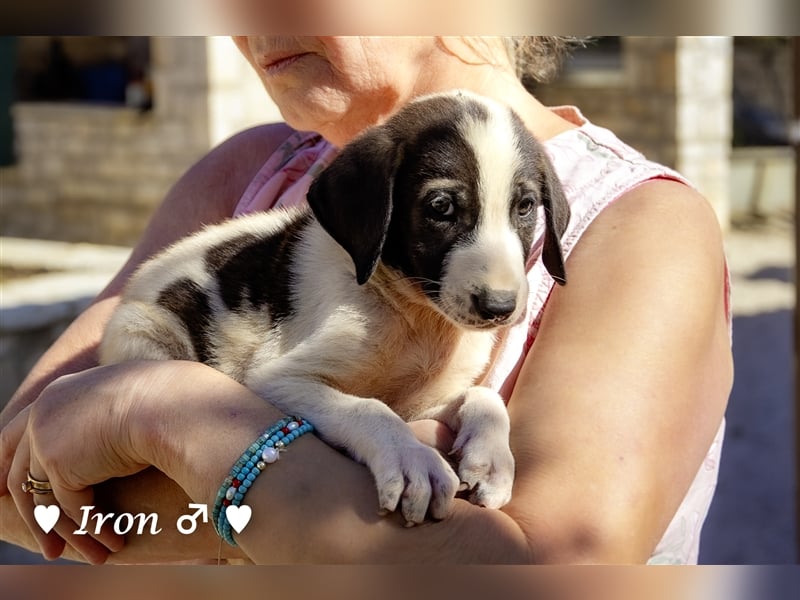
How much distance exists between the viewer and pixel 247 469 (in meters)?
1.55

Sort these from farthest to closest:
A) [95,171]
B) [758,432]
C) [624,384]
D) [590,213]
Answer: [95,171] < [758,432] < [590,213] < [624,384]

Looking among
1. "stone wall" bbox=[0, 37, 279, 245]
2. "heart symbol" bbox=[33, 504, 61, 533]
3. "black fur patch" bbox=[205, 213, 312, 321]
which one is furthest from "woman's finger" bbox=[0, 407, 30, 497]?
"stone wall" bbox=[0, 37, 279, 245]

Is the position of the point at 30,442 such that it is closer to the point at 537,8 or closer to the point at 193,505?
the point at 193,505

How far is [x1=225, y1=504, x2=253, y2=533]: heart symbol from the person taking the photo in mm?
1540

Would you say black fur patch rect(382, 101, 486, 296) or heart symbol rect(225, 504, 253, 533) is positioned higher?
black fur patch rect(382, 101, 486, 296)

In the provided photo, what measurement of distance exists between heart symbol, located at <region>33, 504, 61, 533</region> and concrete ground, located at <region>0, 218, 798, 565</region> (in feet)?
7.71

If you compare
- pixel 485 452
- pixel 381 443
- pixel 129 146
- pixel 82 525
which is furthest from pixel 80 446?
pixel 129 146

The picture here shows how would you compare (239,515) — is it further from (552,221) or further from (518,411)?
(552,221)

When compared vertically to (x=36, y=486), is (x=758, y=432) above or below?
below

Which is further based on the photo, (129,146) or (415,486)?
(129,146)

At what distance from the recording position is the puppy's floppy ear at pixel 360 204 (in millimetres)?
1648

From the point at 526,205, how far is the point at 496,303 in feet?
0.69

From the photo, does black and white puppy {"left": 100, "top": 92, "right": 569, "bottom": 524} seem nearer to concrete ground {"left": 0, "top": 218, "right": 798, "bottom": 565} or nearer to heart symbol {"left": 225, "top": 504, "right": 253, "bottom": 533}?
heart symbol {"left": 225, "top": 504, "right": 253, "bottom": 533}

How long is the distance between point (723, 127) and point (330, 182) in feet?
30.4
